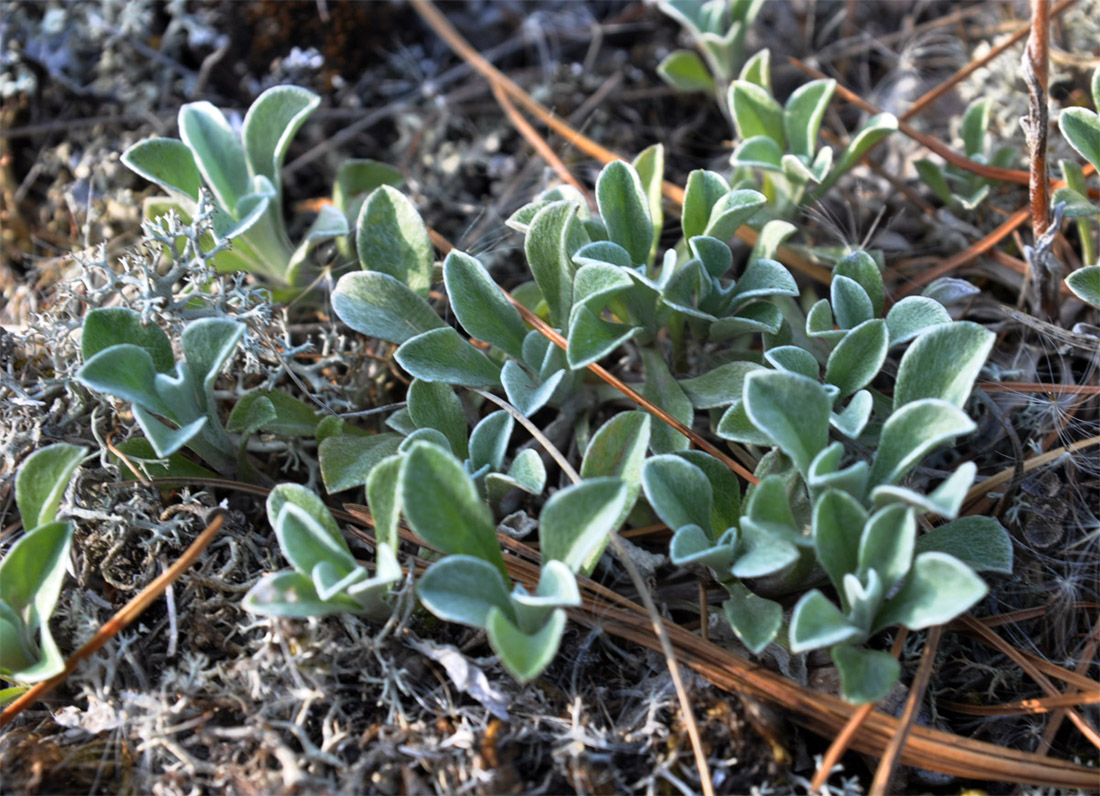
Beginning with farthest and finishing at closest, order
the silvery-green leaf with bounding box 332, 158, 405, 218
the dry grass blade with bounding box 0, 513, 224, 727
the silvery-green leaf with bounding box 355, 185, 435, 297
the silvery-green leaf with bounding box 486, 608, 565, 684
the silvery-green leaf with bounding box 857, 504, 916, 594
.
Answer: the silvery-green leaf with bounding box 332, 158, 405, 218 < the silvery-green leaf with bounding box 355, 185, 435, 297 < the dry grass blade with bounding box 0, 513, 224, 727 < the silvery-green leaf with bounding box 857, 504, 916, 594 < the silvery-green leaf with bounding box 486, 608, 565, 684

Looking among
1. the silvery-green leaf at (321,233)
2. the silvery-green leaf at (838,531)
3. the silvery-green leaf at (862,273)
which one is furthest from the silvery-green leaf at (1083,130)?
the silvery-green leaf at (321,233)

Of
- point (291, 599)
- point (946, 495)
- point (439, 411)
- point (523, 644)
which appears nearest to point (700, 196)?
point (439, 411)

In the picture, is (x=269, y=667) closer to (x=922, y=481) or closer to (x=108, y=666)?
(x=108, y=666)

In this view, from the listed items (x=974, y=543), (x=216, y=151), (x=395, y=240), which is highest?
(x=216, y=151)

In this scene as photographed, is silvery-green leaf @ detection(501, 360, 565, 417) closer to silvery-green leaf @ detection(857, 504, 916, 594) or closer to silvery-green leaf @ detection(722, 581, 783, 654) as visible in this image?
silvery-green leaf @ detection(722, 581, 783, 654)

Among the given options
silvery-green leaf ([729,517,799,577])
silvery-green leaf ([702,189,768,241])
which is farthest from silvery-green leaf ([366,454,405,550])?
silvery-green leaf ([702,189,768,241])

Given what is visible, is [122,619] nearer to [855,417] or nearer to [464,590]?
[464,590]
